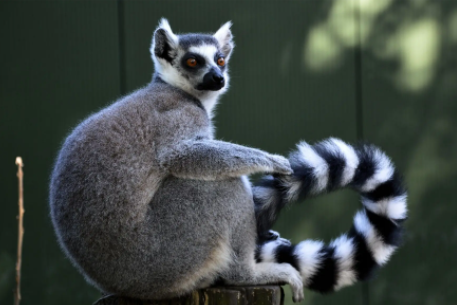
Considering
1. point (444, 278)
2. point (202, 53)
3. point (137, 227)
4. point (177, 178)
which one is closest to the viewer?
point (137, 227)

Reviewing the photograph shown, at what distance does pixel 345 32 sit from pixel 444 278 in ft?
→ 9.20

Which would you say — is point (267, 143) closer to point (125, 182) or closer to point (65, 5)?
point (65, 5)

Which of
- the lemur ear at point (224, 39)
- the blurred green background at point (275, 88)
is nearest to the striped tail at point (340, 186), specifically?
the lemur ear at point (224, 39)

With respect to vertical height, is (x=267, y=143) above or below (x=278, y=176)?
below

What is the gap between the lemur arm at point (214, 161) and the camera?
366 centimetres

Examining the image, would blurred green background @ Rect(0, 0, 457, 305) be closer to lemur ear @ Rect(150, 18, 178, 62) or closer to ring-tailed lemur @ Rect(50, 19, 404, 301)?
lemur ear @ Rect(150, 18, 178, 62)

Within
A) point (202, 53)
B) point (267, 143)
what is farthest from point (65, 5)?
point (202, 53)

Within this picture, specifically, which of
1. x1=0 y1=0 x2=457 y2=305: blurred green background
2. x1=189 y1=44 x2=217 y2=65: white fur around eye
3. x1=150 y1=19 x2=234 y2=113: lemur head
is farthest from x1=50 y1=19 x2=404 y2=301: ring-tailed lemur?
x1=0 y1=0 x2=457 y2=305: blurred green background

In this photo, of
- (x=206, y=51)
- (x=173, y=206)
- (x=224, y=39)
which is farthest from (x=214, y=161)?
(x=224, y=39)

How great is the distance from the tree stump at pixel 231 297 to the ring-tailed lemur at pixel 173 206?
6cm

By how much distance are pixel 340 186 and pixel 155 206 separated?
1.01 meters

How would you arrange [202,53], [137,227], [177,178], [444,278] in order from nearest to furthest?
[137,227], [177,178], [202,53], [444,278]

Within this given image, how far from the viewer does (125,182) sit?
11.5 feet

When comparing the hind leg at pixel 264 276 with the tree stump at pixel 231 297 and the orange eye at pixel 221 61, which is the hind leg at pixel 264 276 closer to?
the tree stump at pixel 231 297
